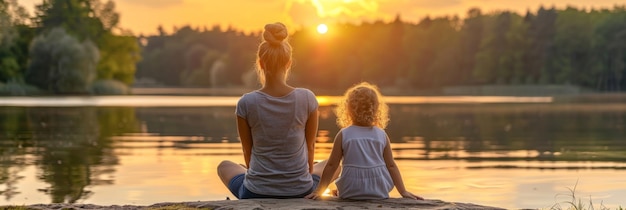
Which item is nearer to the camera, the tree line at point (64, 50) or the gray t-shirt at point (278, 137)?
the gray t-shirt at point (278, 137)

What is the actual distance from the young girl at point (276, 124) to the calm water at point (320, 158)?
2.63 meters

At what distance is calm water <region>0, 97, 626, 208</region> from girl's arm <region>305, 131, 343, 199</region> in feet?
9.01

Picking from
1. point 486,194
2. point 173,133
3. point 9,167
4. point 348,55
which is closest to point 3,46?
point 173,133

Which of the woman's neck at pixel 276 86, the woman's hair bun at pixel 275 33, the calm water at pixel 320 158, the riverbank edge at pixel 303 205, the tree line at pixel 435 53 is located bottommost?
the calm water at pixel 320 158

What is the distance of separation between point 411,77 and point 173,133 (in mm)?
105736

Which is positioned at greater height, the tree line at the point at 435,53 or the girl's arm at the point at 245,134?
the tree line at the point at 435,53

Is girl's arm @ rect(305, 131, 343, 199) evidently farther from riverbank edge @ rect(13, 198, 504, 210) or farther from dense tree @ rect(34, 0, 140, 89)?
dense tree @ rect(34, 0, 140, 89)

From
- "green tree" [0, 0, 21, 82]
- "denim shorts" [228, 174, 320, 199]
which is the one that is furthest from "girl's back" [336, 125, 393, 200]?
"green tree" [0, 0, 21, 82]

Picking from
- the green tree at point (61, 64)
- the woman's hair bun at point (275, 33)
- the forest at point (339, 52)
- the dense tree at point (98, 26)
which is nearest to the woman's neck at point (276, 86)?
the woman's hair bun at point (275, 33)

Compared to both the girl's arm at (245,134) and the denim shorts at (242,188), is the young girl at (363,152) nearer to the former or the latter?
the denim shorts at (242,188)

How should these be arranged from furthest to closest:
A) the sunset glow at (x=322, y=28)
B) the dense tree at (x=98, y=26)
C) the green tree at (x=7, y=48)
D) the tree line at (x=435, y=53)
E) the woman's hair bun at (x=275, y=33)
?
the sunset glow at (x=322, y=28), the tree line at (x=435, y=53), the dense tree at (x=98, y=26), the green tree at (x=7, y=48), the woman's hair bun at (x=275, y=33)

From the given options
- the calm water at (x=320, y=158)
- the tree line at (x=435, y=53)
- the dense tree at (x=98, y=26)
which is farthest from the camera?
the tree line at (x=435, y=53)

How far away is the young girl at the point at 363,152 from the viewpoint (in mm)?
6273

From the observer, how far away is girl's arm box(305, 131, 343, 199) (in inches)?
250
